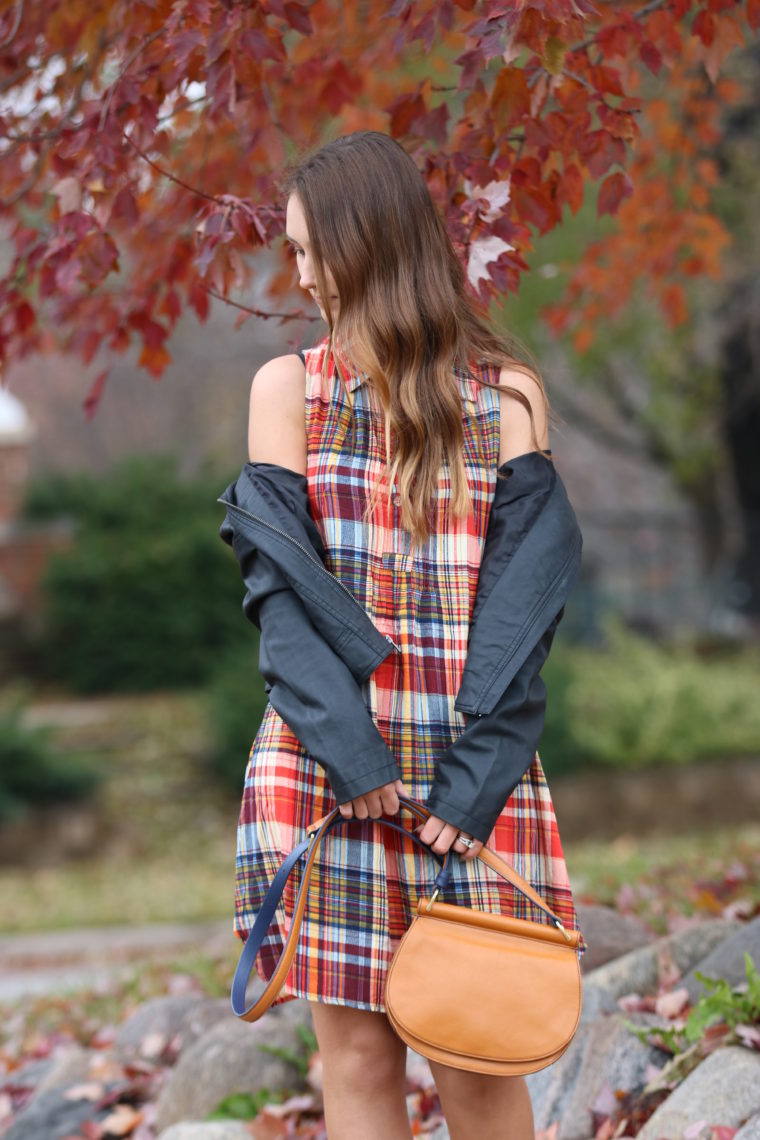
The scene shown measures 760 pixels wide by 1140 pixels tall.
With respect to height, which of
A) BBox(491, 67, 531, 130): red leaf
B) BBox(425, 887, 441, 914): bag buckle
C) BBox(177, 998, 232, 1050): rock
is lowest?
BBox(177, 998, 232, 1050): rock

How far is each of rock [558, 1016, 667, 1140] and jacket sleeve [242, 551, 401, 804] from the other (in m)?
1.31

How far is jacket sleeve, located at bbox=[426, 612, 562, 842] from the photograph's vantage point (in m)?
2.11

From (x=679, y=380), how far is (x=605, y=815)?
616cm

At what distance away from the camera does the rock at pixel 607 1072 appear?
2.91 m

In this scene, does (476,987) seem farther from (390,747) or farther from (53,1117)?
(53,1117)

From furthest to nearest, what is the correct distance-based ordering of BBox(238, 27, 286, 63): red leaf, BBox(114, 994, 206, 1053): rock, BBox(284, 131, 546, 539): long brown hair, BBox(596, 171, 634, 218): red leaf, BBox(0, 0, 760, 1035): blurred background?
1. BBox(0, 0, 760, 1035): blurred background
2. BBox(114, 994, 206, 1053): rock
3. BBox(596, 171, 634, 218): red leaf
4. BBox(238, 27, 286, 63): red leaf
5. BBox(284, 131, 546, 539): long brown hair

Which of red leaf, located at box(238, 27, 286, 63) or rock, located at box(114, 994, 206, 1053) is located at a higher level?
red leaf, located at box(238, 27, 286, 63)

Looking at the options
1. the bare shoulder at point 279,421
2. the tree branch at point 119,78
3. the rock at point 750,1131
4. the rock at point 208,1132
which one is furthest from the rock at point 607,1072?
the tree branch at point 119,78

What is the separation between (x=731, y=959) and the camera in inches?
127

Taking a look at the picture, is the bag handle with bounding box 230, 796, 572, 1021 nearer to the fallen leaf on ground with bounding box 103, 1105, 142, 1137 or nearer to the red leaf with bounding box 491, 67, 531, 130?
the fallen leaf on ground with bounding box 103, 1105, 142, 1137

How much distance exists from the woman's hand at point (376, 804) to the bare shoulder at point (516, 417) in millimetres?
701

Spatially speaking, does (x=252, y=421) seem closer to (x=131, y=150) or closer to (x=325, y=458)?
(x=325, y=458)

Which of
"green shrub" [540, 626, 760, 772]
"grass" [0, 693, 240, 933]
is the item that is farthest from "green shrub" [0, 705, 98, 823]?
"green shrub" [540, 626, 760, 772]

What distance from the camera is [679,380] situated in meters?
14.2
